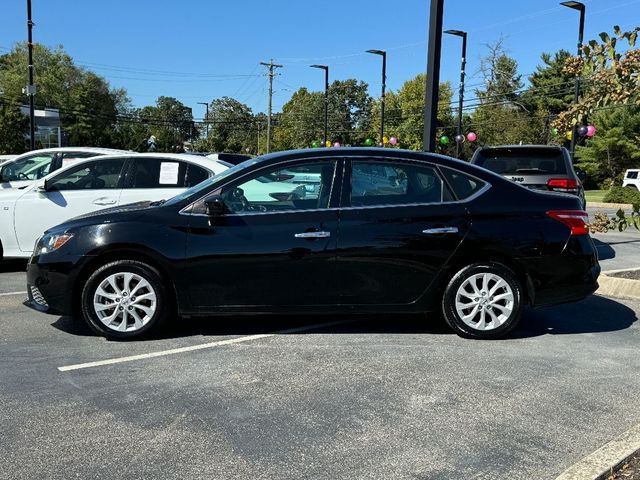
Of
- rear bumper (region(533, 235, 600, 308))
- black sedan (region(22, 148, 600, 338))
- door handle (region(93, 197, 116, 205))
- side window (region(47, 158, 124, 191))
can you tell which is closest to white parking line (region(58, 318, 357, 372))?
black sedan (region(22, 148, 600, 338))

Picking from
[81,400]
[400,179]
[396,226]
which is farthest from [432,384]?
[81,400]

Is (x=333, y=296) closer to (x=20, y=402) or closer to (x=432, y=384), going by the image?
(x=432, y=384)

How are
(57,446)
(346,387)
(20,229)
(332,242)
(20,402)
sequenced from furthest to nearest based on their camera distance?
1. (20,229)
2. (332,242)
3. (346,387)
4. (20,402)
5. (57,446)

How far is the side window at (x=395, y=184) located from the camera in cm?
545

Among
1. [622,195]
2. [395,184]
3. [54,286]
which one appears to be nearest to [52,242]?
[54,286]

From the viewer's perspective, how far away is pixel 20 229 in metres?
8.07

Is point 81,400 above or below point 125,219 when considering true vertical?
below

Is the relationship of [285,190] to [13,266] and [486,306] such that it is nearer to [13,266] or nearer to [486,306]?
[486,306]

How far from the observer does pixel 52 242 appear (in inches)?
211

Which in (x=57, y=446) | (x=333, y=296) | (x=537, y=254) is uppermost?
(x=537, y=254)

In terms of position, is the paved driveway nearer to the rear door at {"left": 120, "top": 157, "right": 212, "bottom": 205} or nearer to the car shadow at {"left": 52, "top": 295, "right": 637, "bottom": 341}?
the car shadow at {"left": 52, "top": 295, "right": 637, "bottom": 341}

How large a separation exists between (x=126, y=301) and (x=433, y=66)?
5989 mm

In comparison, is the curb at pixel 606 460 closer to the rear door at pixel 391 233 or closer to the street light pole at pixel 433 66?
the rear door at pixel 391 233

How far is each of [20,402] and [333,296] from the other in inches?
98.2
